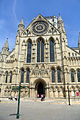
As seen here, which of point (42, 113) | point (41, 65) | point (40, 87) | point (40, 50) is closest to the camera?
point (42, 113)

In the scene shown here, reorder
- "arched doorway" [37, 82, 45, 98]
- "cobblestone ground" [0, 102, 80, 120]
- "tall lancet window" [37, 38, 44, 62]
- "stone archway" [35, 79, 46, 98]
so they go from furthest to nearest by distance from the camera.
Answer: "tall lancet window" [37, 38, 44, 62] → "arched doorway" [37, 82, 45, 98] → "stone archway" [35, 79, 46, 98] → "cobblestone ground" [0, 102, 80, 120]

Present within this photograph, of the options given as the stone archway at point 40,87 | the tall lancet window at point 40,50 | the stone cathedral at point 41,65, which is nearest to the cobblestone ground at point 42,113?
the stone cathedral at point 41,65

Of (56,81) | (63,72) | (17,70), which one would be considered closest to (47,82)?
(56,81)

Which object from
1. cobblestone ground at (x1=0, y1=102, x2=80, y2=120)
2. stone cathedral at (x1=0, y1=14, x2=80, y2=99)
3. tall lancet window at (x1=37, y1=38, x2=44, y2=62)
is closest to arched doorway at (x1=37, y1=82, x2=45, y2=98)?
stone cathedral at (x1=0, y1=14, x2=80, y2=99)

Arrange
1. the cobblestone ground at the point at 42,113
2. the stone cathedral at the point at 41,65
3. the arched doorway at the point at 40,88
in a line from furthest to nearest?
the arched doorway at the point at 40,88 → the stone cathedral at the point at 41,65 → the cobblestone ground at the point at 42,113

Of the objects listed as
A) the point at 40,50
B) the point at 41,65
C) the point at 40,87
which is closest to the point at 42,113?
the point at 41,65

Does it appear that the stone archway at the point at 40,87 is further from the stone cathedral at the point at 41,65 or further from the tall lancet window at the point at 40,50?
the tall lancet window at the point at 40,50

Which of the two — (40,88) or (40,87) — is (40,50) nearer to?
(40,87)

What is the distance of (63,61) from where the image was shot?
2627 centimetres

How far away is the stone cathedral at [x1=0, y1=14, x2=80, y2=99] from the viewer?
24625mm

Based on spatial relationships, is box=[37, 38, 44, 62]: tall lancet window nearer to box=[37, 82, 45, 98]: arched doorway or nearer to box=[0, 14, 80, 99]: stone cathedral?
box=[0, 14, 80, 99]: stone cathedral

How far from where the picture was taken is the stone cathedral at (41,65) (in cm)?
2462

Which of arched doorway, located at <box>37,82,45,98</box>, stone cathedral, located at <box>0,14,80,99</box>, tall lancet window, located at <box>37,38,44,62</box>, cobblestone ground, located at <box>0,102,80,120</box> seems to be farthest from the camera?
tall lancet window, located at <box>37,38,44,62</box>

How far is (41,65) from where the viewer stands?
2700cm
